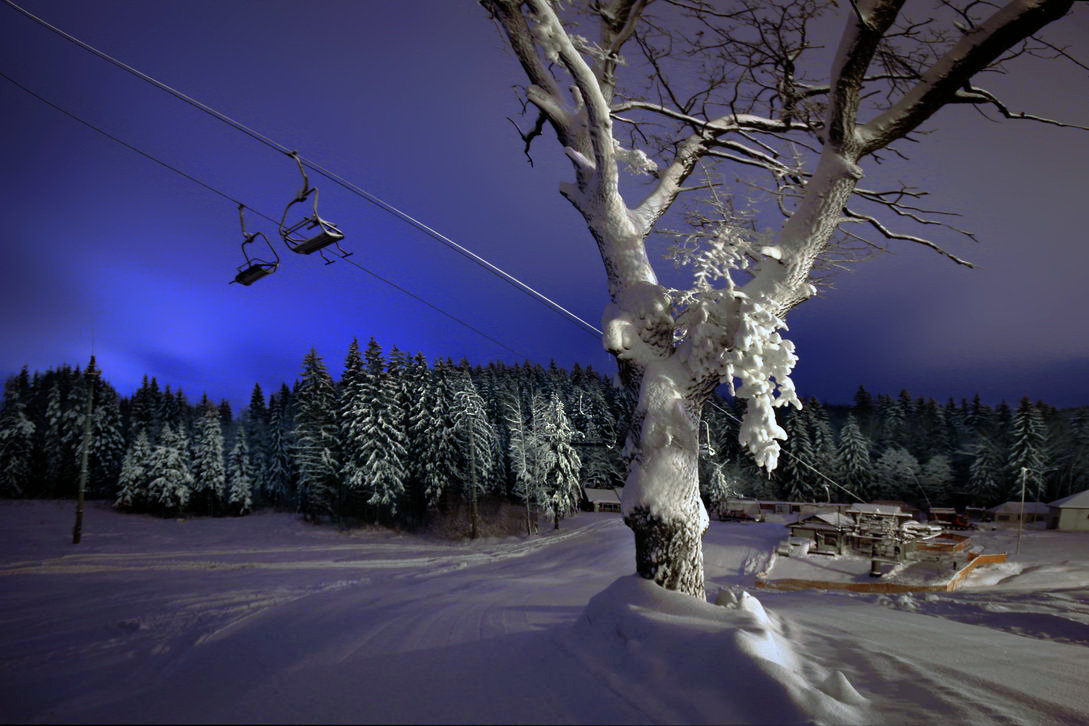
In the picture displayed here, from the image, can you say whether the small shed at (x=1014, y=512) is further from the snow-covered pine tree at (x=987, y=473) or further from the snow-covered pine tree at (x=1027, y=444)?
the snow-covered pine tree at (x=987, y=473)

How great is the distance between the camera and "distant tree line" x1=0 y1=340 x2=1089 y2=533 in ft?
117

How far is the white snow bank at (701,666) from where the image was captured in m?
2.96

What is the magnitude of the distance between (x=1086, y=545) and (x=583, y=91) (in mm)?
35165

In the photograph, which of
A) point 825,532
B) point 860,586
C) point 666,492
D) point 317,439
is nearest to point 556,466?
point 317,439

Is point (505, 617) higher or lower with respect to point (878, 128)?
lower

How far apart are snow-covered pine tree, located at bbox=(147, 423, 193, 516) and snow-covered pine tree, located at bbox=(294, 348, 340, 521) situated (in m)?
9.61

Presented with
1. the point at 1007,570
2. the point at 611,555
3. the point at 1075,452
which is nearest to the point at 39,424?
the point at 611,555

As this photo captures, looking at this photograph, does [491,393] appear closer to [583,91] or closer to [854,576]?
[854,576]

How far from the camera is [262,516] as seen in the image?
1628 inches

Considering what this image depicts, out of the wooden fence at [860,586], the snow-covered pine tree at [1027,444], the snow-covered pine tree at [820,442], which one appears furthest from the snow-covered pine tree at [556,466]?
the snow-covered pine tree at [1027,444]

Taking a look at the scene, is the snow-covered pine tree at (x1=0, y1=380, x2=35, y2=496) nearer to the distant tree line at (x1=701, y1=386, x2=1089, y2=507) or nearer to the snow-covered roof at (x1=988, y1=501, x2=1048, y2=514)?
the distant tree line at (x1=701, y1=386, x2=1089, y2=507)

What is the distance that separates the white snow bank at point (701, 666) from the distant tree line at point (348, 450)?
28.2 meters

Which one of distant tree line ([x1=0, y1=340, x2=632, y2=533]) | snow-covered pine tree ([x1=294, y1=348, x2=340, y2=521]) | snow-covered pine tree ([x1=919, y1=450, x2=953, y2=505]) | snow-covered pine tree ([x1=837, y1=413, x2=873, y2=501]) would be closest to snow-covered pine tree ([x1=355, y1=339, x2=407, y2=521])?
distant tree line ([x1=0, y1=340, x2=632, y2=533])

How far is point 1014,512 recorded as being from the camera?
38.9 meters
